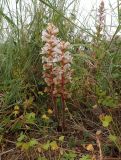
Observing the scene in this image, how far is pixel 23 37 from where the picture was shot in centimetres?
206

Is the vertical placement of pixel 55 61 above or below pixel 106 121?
above

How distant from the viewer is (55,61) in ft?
5.40

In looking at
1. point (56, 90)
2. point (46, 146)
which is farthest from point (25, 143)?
point (56, 90)

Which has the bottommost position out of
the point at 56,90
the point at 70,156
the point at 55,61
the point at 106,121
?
the point at 70,156

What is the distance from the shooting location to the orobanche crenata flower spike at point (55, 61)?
1.63 metres

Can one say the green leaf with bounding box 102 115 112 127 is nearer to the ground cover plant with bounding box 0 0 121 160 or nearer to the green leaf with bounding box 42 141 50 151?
the ground cover plant with bounding box 0 0 121 160

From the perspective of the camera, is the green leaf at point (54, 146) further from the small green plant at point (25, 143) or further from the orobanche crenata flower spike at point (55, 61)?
the orobanche crenata flower spike at point (55, 61)

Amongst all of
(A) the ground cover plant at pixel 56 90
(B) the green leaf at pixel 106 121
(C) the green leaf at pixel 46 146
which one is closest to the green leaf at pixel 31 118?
(A) the ground cover plant at pixel 56 90

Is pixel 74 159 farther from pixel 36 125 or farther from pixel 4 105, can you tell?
pixel 4 105

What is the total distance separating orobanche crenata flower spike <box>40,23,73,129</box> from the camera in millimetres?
1629

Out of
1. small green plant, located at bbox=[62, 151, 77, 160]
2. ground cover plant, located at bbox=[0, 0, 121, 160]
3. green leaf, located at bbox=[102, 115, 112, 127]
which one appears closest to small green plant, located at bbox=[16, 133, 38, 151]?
ground cover plant, located at bbox=[0, 0, 121, 160]

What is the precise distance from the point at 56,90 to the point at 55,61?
0.13 m

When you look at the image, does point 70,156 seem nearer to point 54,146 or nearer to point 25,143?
point 54,146

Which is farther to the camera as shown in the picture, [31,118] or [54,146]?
[31,118]
